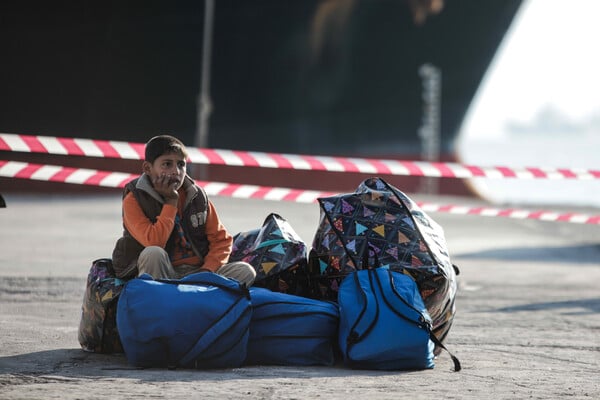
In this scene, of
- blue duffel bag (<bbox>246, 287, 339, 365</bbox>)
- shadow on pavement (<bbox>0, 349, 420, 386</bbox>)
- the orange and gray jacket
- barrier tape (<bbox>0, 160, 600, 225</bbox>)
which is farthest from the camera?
barrier tape (<bbox>0, 160, 600, 225</bbox>)

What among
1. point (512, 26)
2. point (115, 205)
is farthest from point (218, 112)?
point (512, 26)

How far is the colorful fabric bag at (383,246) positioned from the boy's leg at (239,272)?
0.33m

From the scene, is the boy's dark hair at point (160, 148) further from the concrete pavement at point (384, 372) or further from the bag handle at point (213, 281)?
the concrete pavement at point (384, 372)

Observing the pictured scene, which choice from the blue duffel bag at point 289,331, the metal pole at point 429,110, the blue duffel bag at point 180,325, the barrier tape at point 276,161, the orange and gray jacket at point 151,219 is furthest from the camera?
the metal pole at point 429,110

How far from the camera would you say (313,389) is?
3941 millimetres

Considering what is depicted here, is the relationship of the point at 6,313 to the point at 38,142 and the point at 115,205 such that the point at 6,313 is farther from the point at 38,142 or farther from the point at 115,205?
the point at 115,205

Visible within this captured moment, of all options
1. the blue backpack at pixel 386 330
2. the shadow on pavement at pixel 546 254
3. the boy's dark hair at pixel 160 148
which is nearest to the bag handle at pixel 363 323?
the blue backpack at pixel 386 330

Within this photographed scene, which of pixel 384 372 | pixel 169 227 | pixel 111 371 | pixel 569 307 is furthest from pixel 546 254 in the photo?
pixel 111 371

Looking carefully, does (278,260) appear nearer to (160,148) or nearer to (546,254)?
(160,148)

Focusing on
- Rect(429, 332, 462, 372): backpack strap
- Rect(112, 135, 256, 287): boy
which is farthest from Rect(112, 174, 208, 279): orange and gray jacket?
Rect(429, 332, 462, 372): backpack strap

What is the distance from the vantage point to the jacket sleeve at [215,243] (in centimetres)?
477

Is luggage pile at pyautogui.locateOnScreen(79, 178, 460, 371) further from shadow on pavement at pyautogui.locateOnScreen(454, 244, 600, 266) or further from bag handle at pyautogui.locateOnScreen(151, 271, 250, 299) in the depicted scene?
shadow on pavement at pyautogui.locateOnScreen(454, 244, 600, 266)

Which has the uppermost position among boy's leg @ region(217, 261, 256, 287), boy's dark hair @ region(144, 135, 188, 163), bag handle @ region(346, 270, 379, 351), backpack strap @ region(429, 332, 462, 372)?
boy's dark hair @ region(144, 135, 188, 163)

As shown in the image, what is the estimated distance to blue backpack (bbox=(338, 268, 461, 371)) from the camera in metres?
4.39
